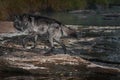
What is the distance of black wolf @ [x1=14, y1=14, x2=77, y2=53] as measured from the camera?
603 inches

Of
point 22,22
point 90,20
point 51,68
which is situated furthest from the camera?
point 90,20

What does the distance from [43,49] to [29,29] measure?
4.04 feet

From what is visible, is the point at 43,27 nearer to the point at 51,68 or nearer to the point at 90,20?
the point at 51,68

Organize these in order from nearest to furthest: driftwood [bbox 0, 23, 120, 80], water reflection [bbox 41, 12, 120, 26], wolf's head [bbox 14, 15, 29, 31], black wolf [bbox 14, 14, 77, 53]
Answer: driftwood [bbox 0, 23, 120, 80] → black wolf [bbox 14, 14, 77, 53] → wolf's head [bbox 14, 15, 29, 31] → water reflection [bbox 41, 12, 120, 26]

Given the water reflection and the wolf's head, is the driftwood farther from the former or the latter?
the water reflection

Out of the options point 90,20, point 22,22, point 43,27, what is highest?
point 22,22

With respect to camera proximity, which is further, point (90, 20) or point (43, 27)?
point (90, 20)

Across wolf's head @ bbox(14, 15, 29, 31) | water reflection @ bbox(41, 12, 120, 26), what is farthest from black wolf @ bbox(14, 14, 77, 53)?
water reflection @ bbox(41, 12, 120, 26)

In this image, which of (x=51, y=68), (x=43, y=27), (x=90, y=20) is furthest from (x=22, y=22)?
(x=90, y=20)

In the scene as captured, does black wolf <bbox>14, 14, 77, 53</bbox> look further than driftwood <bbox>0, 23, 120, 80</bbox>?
Yes

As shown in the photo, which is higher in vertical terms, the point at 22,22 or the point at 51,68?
the point at 22,22

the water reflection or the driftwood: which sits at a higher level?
the driftwood

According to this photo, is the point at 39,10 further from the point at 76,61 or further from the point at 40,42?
the point at 76,61

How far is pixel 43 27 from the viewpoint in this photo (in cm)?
1548
